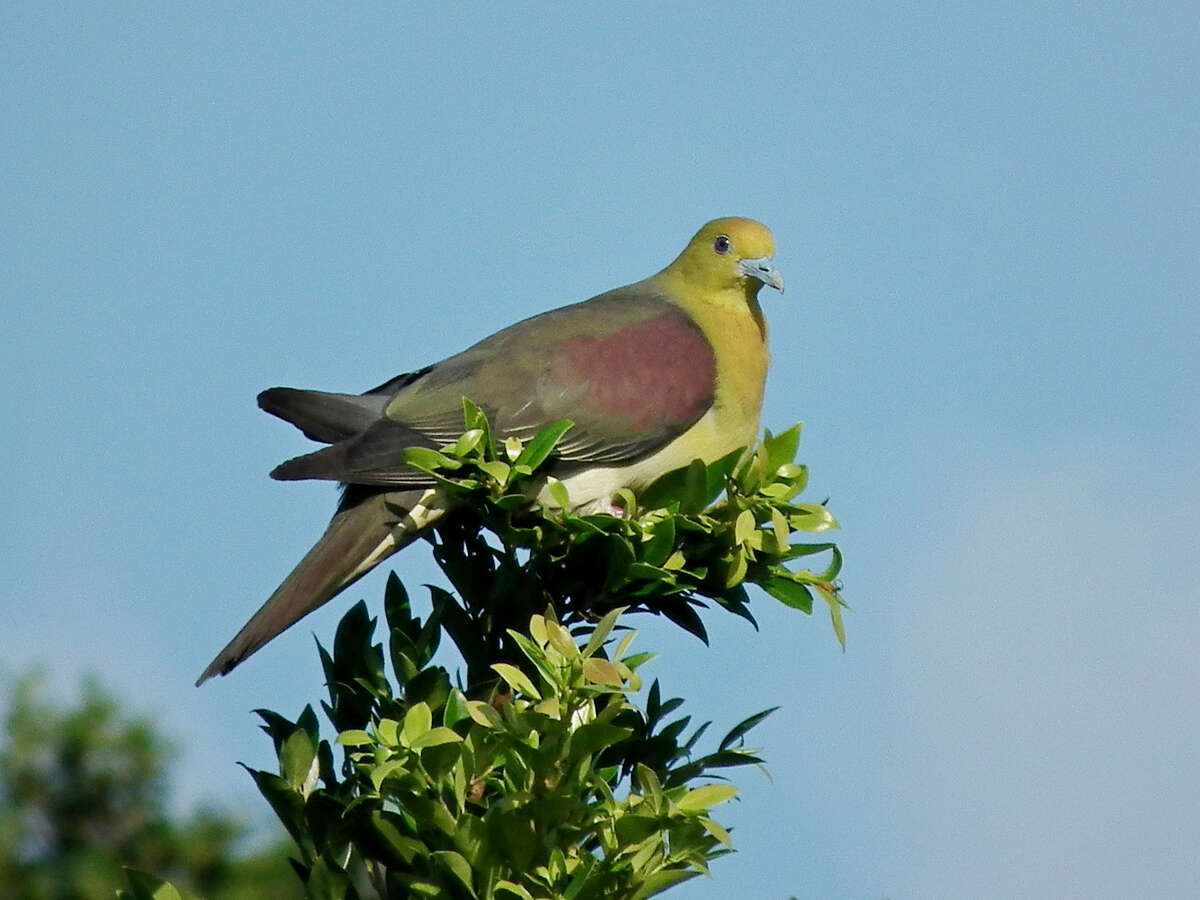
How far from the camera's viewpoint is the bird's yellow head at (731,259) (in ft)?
17.6

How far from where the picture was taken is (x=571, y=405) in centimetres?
449

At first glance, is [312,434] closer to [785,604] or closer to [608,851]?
[785,604]

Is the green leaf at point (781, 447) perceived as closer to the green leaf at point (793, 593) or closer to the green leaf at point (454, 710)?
the green leaf at point (793, 593)

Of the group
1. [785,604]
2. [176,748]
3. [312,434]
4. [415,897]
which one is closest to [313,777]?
[415,897]

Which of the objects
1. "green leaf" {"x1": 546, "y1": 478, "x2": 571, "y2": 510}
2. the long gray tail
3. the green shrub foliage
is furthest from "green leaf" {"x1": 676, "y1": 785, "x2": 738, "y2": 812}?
the long gray tail

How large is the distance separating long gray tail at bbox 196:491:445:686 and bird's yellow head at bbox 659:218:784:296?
6.13 feet

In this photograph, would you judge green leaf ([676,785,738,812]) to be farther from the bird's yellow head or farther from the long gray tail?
the bird's yellow head

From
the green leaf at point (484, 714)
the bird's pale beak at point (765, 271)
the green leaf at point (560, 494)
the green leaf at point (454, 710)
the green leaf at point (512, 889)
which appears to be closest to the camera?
the green leaf at point (512, 889)

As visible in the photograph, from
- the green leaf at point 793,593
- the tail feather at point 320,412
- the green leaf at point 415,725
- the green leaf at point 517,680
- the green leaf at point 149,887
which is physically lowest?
the green leaf at point 149,887

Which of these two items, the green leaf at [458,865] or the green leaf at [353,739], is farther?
the green leaf at [353,739]

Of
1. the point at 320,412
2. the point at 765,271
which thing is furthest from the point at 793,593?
the point at 765,271

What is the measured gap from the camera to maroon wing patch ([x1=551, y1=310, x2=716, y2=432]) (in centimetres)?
455

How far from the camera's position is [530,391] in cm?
446

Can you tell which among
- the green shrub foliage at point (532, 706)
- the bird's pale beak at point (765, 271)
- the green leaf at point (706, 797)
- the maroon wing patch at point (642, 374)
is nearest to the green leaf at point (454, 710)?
the green shrub foliage at point (532, 706)
